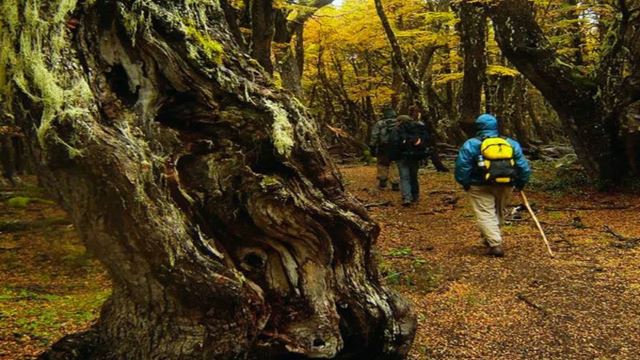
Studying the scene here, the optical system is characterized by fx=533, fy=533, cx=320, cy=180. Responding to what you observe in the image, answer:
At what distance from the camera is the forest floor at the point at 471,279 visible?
4.73 m

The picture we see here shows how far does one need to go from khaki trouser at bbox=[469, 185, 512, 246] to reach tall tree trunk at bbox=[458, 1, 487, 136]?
5.83 meters

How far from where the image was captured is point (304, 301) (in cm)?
375

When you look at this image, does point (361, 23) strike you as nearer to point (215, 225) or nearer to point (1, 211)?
point (1, 211)

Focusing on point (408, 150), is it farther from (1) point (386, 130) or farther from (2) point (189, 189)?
(2) point (189, 189)

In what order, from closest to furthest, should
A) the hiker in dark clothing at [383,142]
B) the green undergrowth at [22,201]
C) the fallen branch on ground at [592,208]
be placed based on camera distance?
the fallen branch on ground at [592,208] → the green undergrowth at [22,201] → the hiker in dark clothing at [383,142]

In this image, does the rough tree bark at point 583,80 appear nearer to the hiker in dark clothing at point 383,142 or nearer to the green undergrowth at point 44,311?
the hiker in dark clothing at point 383,142

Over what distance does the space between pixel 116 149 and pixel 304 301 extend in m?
1.66

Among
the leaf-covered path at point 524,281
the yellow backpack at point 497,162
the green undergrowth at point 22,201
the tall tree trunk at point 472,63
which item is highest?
the tall tree trunk at point 472,63

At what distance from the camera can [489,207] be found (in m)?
7.91

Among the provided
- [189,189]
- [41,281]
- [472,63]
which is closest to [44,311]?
[41,281]

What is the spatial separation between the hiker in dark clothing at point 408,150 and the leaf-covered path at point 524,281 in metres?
0.61

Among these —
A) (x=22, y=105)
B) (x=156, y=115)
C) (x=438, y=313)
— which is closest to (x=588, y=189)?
(x=438, y=313)

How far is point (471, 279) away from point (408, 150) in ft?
16.4

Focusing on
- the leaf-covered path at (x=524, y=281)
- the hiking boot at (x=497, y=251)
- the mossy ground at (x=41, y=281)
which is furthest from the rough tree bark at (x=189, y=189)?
the hiking boot at (x=497, y=251)
